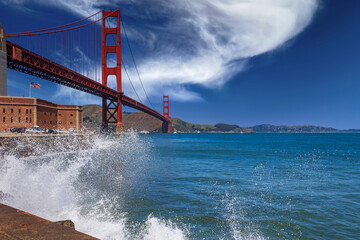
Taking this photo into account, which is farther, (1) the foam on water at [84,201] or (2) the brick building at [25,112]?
(2) the brick building at [25,112]

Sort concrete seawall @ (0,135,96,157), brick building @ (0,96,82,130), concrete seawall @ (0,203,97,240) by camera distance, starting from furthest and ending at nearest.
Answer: brick building @ (0,96,82,130), concrete seawall @ (0,135,96,157), concrete seawall @ (0,203,97,240)

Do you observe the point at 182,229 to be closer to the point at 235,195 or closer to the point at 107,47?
the point at 235,195

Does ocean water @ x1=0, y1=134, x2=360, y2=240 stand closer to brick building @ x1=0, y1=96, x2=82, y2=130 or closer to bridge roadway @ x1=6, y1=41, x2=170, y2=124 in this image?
bridge roadway @ x1=6, y1=41, x2=170, y2=124

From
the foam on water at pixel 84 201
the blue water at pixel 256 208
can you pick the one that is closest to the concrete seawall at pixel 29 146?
the foam on water at pixel 84 201

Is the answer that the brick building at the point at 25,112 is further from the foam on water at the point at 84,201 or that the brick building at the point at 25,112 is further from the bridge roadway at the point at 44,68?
the foam on water at the point at 84,201

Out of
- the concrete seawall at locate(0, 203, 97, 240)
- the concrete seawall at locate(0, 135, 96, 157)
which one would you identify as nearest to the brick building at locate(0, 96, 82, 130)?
the concrete seawall at locate(0, 135, 96, 157)

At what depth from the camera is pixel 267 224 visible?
5297mm

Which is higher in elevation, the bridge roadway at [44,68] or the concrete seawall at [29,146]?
the bridge roadway at [44,68]

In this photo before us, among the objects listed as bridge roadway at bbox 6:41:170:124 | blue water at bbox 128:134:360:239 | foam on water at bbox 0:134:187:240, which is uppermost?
bridge roadway at bbox 6:41:170:124

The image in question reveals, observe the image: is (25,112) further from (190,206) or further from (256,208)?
(256,208)

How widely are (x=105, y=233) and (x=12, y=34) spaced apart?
166 feet

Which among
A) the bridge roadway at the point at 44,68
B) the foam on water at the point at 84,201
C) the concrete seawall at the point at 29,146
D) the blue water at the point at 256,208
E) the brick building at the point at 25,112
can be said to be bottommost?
the blue water at the point at 256,208

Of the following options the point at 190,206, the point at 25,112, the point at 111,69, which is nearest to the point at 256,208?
the point at 190,206

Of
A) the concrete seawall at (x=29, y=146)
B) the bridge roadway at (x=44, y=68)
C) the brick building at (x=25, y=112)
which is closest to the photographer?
the concrete seawall at (x=29, y=146)
